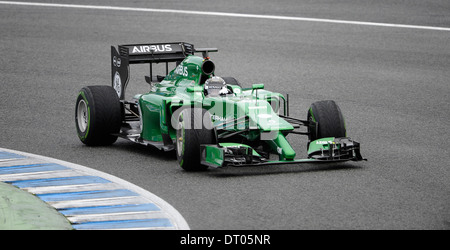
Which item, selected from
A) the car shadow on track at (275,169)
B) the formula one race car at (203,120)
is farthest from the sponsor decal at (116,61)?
the car shadow on track at (275,169)

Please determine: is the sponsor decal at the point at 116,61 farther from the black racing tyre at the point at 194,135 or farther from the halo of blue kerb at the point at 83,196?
the black racing tyre at the point at 194,135

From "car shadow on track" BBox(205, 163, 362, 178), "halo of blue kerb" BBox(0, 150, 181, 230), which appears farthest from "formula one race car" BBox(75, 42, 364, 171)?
"halo of blue kerb" BBox(0, 150, 181, 230)

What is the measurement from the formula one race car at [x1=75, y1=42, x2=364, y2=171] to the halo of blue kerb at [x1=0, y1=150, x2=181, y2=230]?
1323 millimetres

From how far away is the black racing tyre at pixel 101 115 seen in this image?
11.8 m

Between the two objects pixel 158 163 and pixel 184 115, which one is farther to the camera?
pixel 158 163

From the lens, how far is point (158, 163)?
11000 millimetres

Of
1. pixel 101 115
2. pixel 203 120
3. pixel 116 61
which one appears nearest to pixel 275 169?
pixel 203 120

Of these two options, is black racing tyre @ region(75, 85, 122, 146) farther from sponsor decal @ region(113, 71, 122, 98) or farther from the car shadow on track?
the car shadow on track

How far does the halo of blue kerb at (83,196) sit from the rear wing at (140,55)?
2.53m

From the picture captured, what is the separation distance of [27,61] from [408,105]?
963 centimetres

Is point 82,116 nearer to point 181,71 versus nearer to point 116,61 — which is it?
point 116,61

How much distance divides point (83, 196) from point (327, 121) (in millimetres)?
3821
